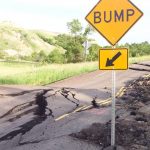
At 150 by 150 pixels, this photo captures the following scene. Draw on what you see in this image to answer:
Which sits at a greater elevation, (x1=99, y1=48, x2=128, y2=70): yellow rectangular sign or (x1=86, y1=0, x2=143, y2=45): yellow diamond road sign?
(x1=86, y1=0, x2=143, y2=45): yellow diamond road sign

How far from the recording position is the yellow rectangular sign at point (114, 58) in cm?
953

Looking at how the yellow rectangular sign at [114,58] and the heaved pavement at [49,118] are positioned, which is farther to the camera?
the heaved pavement at [49,118]

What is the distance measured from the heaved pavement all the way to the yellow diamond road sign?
250cm

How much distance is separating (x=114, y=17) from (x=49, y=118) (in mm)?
5050

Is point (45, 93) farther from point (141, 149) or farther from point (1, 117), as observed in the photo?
point (141, 149)

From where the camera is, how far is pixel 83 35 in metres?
74.2

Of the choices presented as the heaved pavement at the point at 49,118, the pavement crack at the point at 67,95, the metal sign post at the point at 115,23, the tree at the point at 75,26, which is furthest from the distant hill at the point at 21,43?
the metal sign post at the point at 115,23

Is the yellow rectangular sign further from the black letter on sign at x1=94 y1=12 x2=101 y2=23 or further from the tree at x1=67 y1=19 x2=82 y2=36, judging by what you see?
the tree at x1=67 y1=19 x2=82 y2=36

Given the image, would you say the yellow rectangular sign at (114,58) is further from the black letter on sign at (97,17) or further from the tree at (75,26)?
the tree at (75,26)

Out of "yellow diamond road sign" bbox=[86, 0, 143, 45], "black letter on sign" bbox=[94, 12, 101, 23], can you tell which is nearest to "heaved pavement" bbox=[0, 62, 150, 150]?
"yellow diamond road sign" bbox=[86, 0, 143, 45]

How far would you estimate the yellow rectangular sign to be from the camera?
31.3 ft

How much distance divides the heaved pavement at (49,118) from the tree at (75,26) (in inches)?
1968

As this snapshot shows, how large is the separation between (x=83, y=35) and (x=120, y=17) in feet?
213

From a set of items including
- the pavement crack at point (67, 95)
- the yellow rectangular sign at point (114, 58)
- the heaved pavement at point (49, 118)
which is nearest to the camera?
the yellow rectangular sign at point (114, 58)
